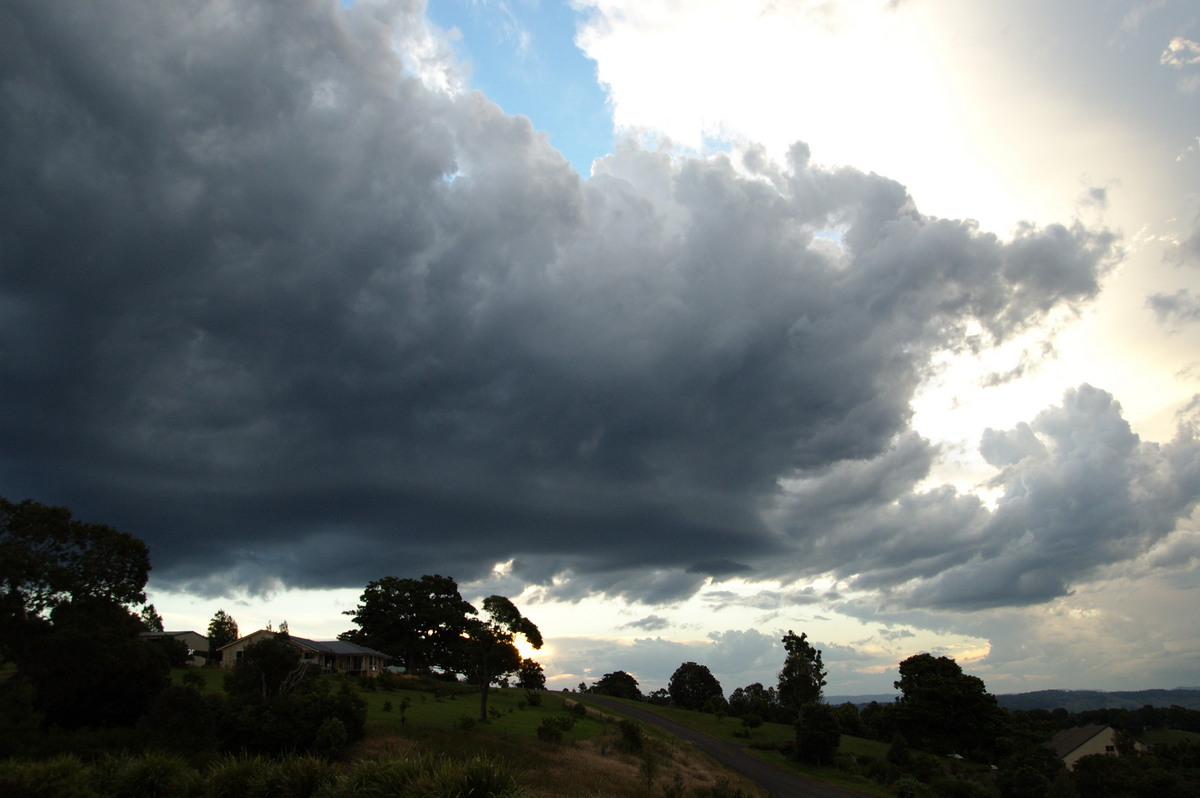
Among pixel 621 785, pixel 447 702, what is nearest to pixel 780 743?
pixel 447 702

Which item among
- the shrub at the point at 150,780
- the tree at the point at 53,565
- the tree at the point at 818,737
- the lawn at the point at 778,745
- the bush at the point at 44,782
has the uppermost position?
the tree at the point at 53,565

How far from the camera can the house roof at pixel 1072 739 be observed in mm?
92000

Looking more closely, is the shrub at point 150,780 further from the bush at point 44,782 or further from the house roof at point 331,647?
the house roof at point 331,647

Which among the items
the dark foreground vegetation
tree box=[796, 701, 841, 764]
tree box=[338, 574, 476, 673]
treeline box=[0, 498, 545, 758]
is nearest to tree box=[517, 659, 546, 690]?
tree box=[338, 574, 476, 673]

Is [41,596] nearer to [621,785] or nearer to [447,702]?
[621,785]

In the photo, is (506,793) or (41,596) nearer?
(506,793)

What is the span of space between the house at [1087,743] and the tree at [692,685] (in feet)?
192

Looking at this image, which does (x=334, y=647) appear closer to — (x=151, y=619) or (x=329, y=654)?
(x=329, y=654)

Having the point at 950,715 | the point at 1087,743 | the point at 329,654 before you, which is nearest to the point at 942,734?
the point at 950,715

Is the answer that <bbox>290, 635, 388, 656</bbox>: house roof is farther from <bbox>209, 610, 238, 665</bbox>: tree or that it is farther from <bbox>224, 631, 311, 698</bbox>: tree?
<bbox>224, 631, 311, 698</bbox>: tree

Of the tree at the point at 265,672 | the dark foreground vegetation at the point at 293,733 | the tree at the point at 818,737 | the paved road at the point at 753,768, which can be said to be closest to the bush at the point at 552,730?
the dark foreground vegetation at the point at 293,733

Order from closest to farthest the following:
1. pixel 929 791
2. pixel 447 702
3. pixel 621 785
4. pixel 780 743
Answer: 1. pixel 621 785
2. pixel 929 791
3. pixel 447 702
4. pixel 780 743

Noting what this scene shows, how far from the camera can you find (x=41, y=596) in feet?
109

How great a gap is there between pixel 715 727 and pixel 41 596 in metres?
77.4
